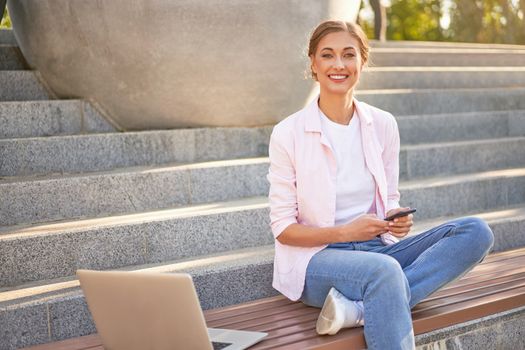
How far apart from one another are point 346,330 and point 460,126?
4.05 m

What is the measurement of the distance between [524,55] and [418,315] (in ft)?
21.7

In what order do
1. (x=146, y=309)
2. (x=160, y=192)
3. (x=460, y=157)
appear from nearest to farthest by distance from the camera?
(x=146, y=309), (x=160, y=192), (x=460, y=157)

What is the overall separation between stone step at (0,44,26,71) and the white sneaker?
3.56 meters

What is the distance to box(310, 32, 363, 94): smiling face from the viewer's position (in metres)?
3.80

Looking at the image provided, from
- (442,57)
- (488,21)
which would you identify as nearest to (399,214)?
(442,57)

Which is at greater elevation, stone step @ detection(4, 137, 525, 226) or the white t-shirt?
the white t-shirt

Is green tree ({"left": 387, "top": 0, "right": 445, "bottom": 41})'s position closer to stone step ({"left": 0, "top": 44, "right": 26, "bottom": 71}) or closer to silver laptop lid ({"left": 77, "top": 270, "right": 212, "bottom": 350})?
stone step ({"left": 0, "top": 44, "right": 26, "bottom": 71})

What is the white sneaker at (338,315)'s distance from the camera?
342cm

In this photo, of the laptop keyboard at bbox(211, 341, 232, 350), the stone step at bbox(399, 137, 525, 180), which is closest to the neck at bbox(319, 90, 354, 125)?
the laptop keyboard at bbox(211, 341, 232, 350)

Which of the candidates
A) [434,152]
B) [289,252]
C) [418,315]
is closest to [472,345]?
[418,315]

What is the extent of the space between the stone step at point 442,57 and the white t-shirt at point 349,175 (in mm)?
4289

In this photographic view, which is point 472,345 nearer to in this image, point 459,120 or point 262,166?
point 262,166

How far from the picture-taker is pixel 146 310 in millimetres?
3029

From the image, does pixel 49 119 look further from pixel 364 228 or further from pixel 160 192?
pixel 364 228
